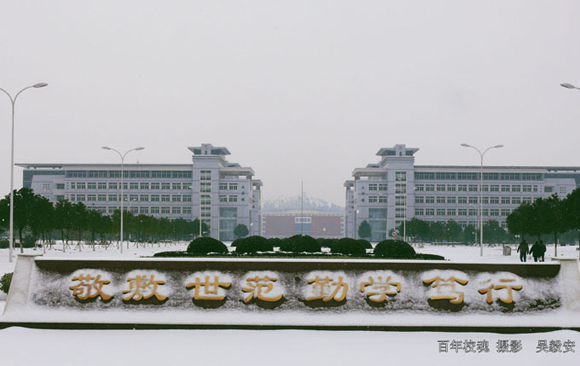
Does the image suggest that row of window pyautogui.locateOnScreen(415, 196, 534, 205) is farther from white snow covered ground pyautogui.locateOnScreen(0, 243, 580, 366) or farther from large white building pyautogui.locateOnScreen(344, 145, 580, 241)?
white snow covered ground pyautogui.locateOnScreen(0, 243, 580, 366)

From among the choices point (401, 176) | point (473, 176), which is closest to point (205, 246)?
point (401, 176)

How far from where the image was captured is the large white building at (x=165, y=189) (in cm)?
12525

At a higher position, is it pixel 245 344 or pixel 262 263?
pixel 262 263

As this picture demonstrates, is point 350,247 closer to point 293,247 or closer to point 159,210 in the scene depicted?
point 293,247

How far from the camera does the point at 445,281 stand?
11.6 metres

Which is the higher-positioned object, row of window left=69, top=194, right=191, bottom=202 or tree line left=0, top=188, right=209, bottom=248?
row of window left=69, top=194, right=191, bottom=202

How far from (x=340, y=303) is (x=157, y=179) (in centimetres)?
11972

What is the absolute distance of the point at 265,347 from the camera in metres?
9.54

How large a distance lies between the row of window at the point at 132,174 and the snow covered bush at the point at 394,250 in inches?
4127

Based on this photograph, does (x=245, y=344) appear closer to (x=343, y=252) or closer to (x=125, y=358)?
(x=125, y=358)

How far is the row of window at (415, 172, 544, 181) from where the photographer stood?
124062 mm

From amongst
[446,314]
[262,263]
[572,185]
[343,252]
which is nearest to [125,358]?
[262,263]

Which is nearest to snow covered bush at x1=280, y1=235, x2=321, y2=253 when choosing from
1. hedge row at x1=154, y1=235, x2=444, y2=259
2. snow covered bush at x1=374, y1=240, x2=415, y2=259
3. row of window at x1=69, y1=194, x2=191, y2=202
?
hedge row at x1=154, y1=235, x2=444, y2=259

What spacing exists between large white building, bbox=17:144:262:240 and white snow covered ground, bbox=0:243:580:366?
115 metres
